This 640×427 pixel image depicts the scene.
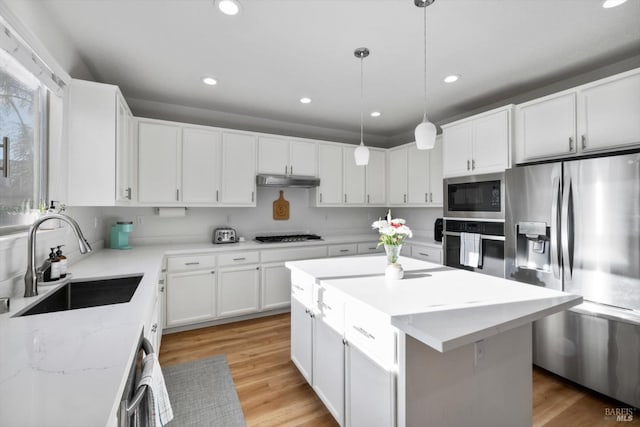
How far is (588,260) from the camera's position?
2.06m

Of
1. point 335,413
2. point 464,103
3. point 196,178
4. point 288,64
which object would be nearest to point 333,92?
point 288,64

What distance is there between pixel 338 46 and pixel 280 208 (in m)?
2.43

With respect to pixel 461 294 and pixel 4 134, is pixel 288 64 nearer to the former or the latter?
pixel 4 134

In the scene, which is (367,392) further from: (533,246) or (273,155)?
(273,155)

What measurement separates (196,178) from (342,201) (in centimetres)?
205

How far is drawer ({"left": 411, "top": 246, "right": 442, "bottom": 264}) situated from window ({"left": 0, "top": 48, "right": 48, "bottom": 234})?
3741 millimetres

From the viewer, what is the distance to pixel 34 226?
1451 mm

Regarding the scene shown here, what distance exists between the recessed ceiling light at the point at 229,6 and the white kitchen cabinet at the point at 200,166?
69.3 inches

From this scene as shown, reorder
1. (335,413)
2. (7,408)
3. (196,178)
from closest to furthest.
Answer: (7,408), (335,413), (196,178)

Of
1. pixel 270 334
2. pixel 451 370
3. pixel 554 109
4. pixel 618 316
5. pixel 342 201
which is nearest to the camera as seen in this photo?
pixel 451 370

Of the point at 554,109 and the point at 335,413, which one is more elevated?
the point at 554,109

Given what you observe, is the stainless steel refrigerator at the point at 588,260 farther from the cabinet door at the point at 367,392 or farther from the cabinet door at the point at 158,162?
the cabinet door at the point at 158,162

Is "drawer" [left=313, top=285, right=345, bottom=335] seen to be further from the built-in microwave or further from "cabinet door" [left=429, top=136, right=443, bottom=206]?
"cabinet door" [left=429, top=136, right=443, bottom=206]

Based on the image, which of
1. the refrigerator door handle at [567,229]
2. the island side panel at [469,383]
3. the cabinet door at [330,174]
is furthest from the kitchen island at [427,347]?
the cabinet door at [330,174]
